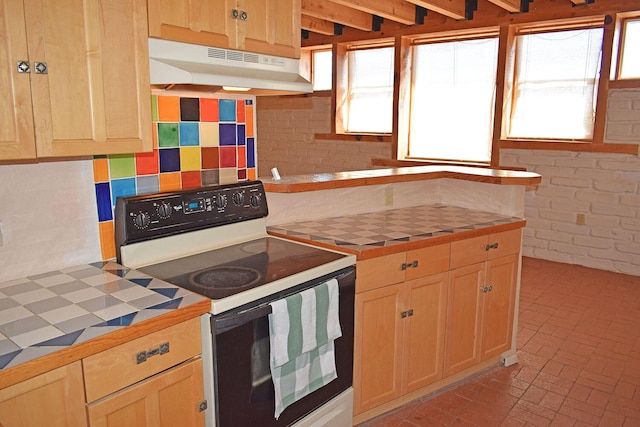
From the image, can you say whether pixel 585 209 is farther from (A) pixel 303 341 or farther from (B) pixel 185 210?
(B) pixel 185 210

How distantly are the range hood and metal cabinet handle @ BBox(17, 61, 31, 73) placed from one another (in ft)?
1.33

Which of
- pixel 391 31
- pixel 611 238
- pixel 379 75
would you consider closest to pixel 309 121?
pixel 379 75

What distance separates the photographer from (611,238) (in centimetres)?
482

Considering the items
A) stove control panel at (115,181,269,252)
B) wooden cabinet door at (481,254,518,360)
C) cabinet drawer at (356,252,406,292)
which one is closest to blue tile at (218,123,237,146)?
stove control panel at (115,181,269,252)

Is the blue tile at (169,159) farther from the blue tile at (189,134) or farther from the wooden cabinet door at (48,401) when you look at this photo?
the wooden cabinet door at (48,401)

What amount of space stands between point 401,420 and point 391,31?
481cm

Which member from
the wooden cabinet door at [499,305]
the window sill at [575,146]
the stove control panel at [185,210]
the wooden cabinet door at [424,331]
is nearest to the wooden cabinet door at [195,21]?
the stove control panel at [185,210]

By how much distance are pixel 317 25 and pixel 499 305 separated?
4561mm

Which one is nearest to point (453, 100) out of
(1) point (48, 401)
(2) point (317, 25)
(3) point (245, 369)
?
(2) point (317, 25)

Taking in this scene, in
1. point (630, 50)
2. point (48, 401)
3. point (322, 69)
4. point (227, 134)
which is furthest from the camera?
point (322, 69)

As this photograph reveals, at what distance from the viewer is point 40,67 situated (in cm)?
143

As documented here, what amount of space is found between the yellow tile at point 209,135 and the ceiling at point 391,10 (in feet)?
8.91

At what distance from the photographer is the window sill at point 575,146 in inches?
183

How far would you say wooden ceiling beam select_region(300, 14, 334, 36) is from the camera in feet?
19.7
